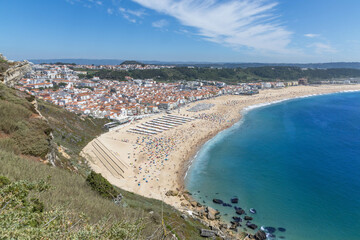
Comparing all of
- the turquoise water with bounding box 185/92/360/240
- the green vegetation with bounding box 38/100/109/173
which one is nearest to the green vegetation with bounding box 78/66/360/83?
the green vegetation with bounding box 38/100/109/173

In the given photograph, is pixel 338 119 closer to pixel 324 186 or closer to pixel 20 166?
pixel 324 186

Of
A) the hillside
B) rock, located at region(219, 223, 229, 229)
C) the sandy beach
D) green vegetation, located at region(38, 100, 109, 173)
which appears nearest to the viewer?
the hillside

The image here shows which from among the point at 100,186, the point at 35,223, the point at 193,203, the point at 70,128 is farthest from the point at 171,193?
the point at 70,128

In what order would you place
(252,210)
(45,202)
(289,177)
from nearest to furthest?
(45,202)
(252,210)
(289,177)

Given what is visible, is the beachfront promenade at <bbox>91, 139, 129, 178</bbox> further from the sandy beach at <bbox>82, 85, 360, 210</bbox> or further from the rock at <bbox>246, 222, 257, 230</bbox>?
the rock at <bbox>246, 222, 257, 230</bbox>

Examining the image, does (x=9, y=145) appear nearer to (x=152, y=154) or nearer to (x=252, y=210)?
(x=252, y=210)
